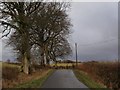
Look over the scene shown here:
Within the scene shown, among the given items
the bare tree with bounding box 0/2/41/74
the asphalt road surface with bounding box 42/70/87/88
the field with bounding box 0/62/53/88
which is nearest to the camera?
the asphalt road surface with bounding box 42/70/87/88

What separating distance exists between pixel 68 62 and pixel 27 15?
180ft

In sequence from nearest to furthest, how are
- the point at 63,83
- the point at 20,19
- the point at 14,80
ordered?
the point at 63,83 < the point at 14,80 < the point at 20,19

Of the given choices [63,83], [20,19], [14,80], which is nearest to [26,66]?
[20,19]

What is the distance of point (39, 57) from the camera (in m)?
71.1

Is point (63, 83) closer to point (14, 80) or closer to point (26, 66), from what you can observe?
point (14, 80)

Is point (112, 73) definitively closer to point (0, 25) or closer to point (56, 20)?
point (0, 25)

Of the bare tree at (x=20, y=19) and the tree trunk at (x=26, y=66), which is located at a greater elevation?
the bare tree at (x=20, y=19)

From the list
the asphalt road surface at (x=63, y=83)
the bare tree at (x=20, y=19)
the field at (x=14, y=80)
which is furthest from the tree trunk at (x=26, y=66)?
the asphalt road surface at (x=63, y=83)

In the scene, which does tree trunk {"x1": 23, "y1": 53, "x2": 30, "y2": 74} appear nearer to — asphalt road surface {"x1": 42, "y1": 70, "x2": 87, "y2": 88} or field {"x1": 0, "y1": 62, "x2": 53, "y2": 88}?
field {"x1": 0, "y1": 62, "x2": 53, "y2": 88}

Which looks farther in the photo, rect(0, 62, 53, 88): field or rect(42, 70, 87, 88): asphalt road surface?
rect(0, 62, 53, 88): field

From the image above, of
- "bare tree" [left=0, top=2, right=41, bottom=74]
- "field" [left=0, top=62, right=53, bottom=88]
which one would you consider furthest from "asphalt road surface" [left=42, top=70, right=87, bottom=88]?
"bare tree" [left=0, top=2, right=41, bottom=74]

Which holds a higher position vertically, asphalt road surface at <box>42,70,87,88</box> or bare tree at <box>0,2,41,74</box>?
bare tree at <box>0,2,41,74</box>

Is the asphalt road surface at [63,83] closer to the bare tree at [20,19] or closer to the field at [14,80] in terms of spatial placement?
the field at [14,80]

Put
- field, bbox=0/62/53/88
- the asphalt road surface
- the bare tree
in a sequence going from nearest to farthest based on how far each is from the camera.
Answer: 1. the asphalt road surface
2. field, bbox=0/62/53/88
3. the bare tree
